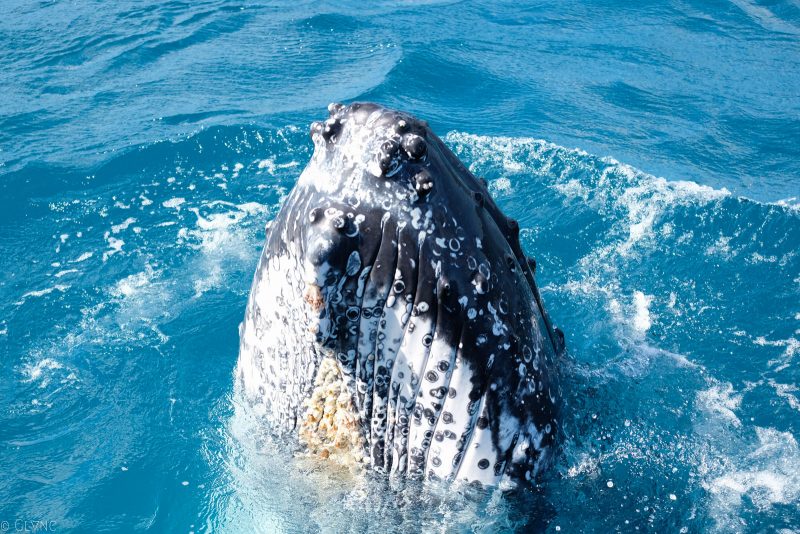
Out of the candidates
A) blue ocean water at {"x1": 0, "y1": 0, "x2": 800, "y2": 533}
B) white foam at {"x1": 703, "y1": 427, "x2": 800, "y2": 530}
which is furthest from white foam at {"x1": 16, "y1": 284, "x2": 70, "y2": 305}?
white foam at {"x1": 703, "y1": 427, "x2": 800, "y2": 530}

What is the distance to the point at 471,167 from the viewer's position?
15.3 m

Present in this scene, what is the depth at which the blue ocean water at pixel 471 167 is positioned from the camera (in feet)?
24.5

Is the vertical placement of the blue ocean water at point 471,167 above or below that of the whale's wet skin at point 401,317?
below

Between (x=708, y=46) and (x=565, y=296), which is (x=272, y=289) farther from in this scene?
(x=708, y=46)

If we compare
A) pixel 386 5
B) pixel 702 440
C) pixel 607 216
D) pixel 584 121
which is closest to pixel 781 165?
pixel 584 121

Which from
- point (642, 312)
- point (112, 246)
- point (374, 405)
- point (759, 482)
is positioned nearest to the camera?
point (374, 405)

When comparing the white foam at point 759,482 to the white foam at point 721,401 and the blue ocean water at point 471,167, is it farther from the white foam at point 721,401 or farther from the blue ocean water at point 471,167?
the white foam at point 721,401

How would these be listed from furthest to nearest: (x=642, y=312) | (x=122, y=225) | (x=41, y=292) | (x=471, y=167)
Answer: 1. (x=471, y=167)
2. (x=122, y=225)
3. (x=41, y=292)
4. (x=642, y=312)
